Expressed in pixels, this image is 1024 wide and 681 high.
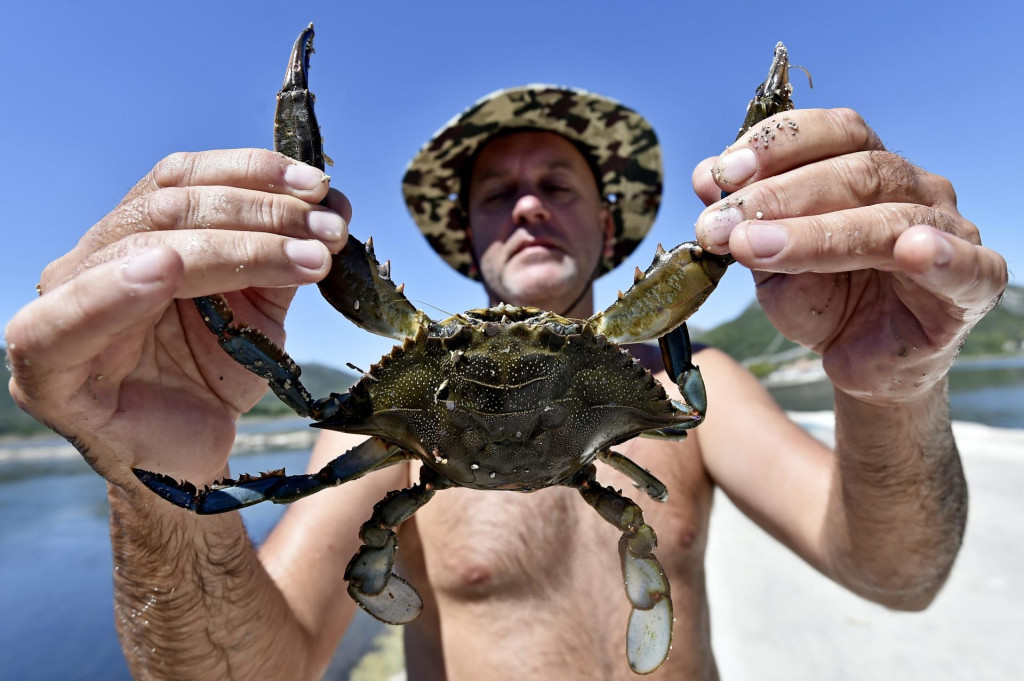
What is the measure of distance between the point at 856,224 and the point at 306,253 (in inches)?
56.8

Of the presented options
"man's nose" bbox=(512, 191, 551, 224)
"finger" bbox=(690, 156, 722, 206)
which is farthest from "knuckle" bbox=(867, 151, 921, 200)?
"man's nose" bbox=(512, 191, 551, 224)

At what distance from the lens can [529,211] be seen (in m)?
3.77

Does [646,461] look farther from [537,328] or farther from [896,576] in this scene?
[537,328]

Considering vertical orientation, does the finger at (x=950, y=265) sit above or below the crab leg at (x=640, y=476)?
above

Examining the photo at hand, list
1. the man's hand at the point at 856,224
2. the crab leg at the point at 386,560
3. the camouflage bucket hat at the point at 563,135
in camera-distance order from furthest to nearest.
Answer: the camouflage bucket hat at the point at 563,135 → the crab leg at the point at 386,560 → the man's hand at the point at 856,224

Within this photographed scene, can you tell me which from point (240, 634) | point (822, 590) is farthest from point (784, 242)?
point (822, 590)

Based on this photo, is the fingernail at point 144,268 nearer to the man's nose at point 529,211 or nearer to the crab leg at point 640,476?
the crab leg at point 640,476

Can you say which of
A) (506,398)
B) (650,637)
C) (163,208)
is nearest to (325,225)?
(163,208)

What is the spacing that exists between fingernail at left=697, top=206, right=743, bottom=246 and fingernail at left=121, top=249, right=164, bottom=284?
1.39 m

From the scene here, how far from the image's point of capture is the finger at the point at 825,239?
1447mm

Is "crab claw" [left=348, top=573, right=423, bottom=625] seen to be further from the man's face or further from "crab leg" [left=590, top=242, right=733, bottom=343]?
the man's face

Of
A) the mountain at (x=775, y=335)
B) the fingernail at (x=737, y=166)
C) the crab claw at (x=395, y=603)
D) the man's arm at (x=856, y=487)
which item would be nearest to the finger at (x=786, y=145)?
the fingernail at (x=737, y=166)

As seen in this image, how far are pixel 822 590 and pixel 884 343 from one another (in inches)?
207

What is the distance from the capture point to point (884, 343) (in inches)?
71.7
